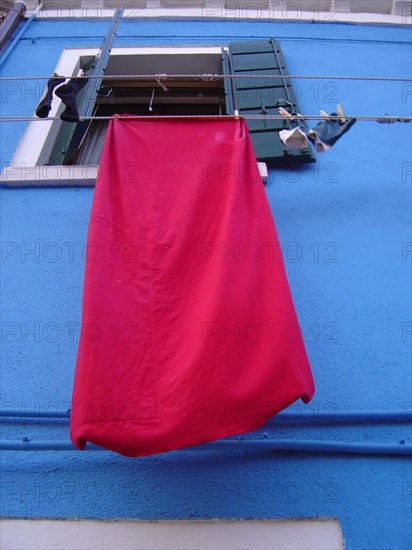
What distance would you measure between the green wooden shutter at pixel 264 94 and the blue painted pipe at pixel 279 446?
2.14 metres

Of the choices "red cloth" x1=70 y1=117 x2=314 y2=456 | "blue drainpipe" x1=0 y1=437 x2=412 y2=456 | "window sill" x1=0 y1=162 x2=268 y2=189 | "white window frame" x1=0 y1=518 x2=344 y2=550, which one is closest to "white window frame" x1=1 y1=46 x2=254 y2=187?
"window sill" x1=0 y1=162 x2=268 y2=189

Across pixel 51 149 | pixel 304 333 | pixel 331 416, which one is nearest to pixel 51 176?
pixel 51 149

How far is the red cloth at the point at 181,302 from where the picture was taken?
1971 mm

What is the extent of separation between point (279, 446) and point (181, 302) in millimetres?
858

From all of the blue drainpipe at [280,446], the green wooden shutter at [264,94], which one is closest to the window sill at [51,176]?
the green wooden shutter at [264,94]

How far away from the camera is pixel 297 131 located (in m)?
2.97

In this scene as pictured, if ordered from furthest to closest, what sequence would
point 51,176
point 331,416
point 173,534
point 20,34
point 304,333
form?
point 20,34 < point 51,176 < point 304,333 < point 331,416 < point 173,534

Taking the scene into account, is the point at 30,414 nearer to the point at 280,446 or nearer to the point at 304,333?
the point at 280,446

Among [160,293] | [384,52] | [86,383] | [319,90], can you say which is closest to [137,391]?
[86,383]

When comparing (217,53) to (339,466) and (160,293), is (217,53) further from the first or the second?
(339,466)

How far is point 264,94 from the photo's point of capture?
4.32 m

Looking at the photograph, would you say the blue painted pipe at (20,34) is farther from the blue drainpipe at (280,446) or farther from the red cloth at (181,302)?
the blue drainpipe at (280,446)

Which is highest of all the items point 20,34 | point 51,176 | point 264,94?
point 20,34

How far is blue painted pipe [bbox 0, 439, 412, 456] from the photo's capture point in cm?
241
